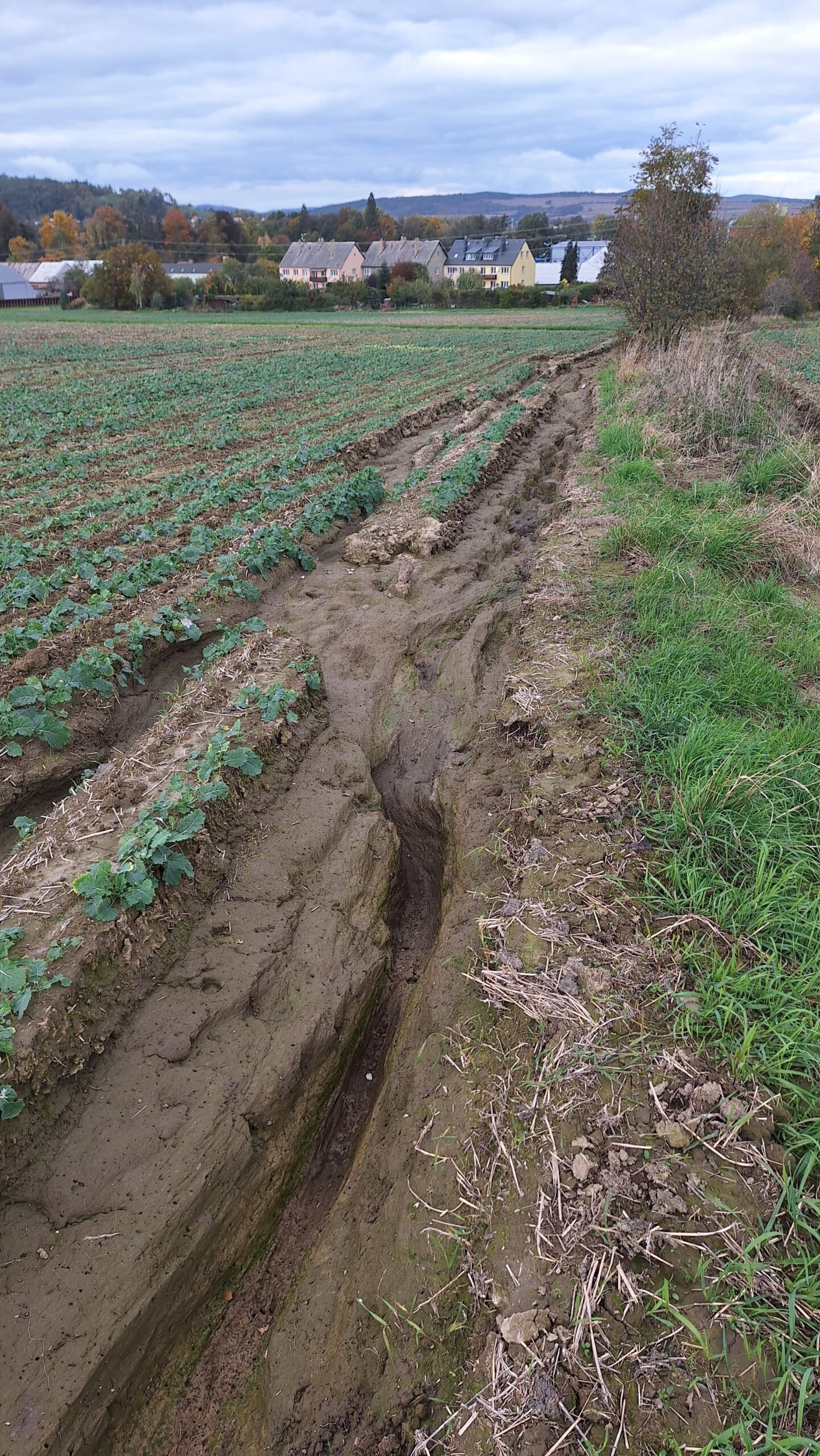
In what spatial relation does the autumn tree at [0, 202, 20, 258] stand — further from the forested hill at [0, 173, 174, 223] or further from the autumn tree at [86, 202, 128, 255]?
the forested hill at [0, 173, 174, 223]

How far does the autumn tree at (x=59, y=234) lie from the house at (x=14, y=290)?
100 ft

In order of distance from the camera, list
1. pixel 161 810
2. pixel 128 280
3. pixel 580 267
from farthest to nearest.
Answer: pixel 580 267, pixel 128 280, pixel 161 810

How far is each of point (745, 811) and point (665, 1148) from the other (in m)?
1.70

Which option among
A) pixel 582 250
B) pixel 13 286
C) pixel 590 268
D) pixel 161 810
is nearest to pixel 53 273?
pixel 13 286

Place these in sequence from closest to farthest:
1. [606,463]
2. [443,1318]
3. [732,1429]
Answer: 1. [732,1429]
2. [443,1318]
3. [606,463]

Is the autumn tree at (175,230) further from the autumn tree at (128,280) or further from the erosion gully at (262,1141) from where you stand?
the erosion gully at (262,1141)

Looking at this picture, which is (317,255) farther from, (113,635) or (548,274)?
(113,635)

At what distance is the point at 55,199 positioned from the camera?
153000 millimetres

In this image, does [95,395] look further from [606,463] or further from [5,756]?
[5,756]

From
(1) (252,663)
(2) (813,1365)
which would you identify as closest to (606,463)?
(1) (252,663)

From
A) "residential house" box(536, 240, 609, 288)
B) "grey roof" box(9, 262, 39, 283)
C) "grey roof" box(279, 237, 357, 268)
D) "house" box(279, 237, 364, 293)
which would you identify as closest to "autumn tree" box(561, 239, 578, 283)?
"residential house" box(536, 240, 609, 288)

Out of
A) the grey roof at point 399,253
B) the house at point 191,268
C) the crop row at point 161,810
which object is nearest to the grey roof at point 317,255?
the grey roof at point 399,253

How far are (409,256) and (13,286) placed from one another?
4364 centimetres

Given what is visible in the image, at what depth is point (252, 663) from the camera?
550cm
